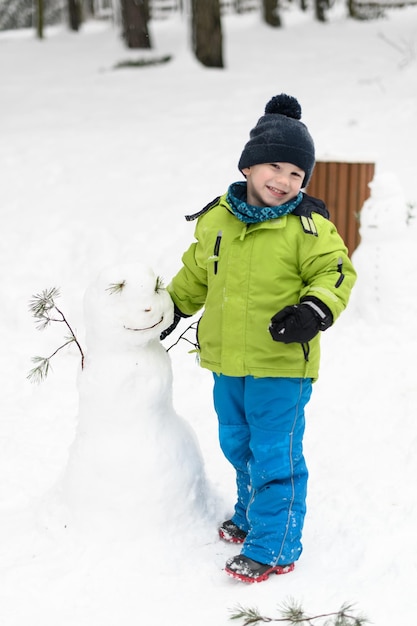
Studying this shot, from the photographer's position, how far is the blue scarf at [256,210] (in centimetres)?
273

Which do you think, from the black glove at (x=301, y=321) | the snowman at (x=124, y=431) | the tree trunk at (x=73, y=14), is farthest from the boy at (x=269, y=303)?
the tree trunk at (x=73, y=14)

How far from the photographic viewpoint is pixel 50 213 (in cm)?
629

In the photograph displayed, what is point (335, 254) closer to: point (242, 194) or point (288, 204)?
point (288, 204)

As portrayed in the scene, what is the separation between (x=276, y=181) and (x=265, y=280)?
36 cm

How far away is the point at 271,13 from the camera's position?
46.9ft

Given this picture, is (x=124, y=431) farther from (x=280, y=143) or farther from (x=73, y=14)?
(x=73, y=14)

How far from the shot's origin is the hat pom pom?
287cm

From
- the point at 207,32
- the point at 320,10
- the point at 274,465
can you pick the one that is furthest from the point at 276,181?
the point at 320,10

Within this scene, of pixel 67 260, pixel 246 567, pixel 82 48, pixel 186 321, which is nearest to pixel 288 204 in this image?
pixel 246 567

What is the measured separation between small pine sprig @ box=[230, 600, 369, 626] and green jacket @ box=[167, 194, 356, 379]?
2.59 ft

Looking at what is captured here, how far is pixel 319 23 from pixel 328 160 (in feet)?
34.2

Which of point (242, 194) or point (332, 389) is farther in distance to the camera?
point (332, 389)

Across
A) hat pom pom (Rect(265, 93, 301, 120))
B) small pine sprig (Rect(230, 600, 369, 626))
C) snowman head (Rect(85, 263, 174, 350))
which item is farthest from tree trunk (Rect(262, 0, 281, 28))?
small pine sprig (Rect(230, 600, 369, 626))

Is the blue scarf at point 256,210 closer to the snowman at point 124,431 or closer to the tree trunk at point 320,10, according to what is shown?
the snowman at point 124,431
